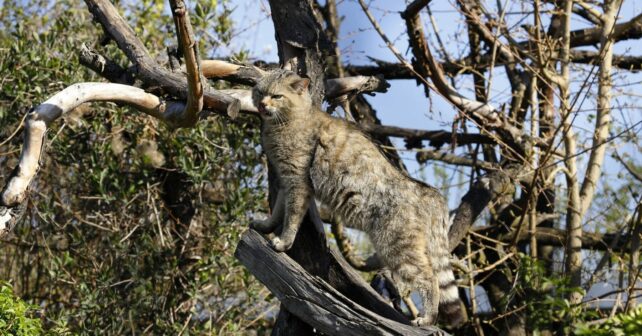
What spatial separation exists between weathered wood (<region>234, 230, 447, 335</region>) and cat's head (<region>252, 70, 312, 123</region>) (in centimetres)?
68

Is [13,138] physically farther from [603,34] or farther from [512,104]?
[603,34]

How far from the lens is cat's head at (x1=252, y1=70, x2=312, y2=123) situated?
14.9 feet

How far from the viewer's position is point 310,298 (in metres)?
4.17

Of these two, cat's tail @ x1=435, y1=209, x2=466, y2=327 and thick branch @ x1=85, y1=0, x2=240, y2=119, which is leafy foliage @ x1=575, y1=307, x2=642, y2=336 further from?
thick branch @ x1=85, y1=0, x2=240, y2=119

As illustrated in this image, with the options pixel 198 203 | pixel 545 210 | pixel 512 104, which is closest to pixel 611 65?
pixel 512 104

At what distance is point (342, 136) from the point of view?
4543 mm

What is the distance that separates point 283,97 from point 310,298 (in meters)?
1.14

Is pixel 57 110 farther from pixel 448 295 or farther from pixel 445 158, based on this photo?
pixel 445 158

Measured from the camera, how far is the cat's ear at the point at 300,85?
4.56 m

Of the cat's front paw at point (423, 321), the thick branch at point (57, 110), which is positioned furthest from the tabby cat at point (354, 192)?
the thick branch at point (57, 110)

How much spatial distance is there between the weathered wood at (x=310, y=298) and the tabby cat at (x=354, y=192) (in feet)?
0.39

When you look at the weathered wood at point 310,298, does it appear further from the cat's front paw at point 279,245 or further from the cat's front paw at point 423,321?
the cat's front paw at point 423,321

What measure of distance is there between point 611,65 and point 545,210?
4.78 feet

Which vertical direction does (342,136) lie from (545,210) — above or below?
above
